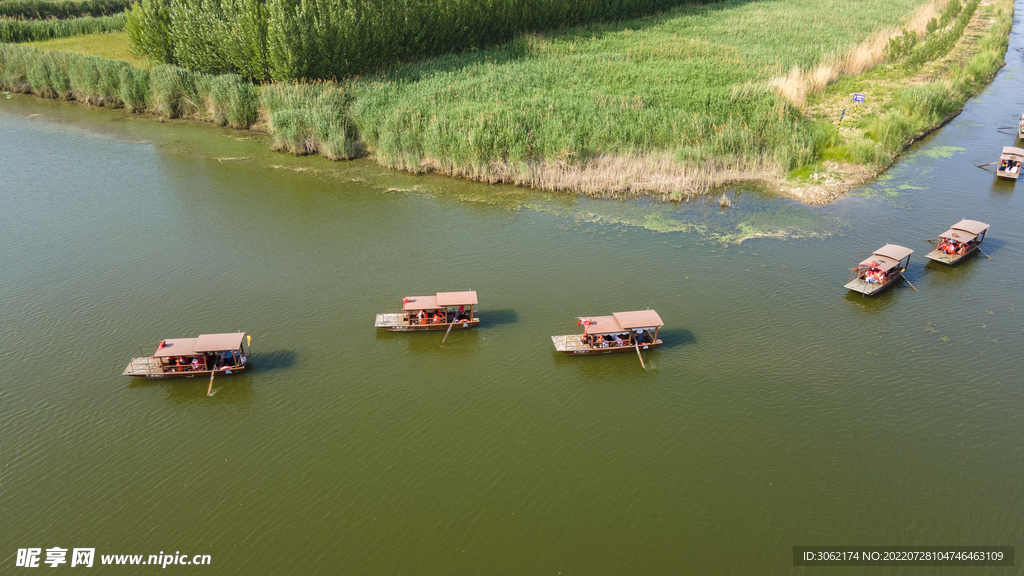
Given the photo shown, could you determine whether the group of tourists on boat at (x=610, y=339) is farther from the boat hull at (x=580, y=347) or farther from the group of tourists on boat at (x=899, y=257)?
the group of tourists on boat at (x=899, y=257)

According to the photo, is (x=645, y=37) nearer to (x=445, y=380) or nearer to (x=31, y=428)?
(x=445, y=380)

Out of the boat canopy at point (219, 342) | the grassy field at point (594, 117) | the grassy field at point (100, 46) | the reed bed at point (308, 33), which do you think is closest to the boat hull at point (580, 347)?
the boat canopy at point (219, 342)

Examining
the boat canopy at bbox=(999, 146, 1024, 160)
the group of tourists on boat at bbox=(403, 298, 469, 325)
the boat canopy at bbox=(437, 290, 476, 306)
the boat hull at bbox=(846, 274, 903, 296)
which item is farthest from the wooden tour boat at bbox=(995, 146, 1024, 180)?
the group of tourists on boat at bbox=(403, 298, 469, 325)

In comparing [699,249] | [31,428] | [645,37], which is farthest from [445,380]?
[645,37]

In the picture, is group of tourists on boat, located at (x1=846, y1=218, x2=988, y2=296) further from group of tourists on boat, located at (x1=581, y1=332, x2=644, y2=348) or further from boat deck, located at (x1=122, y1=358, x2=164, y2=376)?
boat deck, located at (x1=122, y1=358, x2=164, y2=376)

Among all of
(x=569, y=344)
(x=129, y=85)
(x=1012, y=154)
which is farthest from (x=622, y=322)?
(x=129, y=85)

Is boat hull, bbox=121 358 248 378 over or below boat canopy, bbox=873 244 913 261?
below
